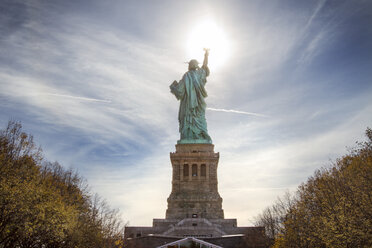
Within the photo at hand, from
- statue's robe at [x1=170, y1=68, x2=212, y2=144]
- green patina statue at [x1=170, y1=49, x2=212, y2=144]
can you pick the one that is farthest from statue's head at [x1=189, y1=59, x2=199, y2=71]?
statue's robe at [x1=170, y1=68, x2=212, y2=144]

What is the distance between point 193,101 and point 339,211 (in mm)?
42423

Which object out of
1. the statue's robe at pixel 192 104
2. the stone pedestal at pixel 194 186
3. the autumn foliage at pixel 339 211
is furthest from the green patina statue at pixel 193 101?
the autumn foliage at pixel 339 211

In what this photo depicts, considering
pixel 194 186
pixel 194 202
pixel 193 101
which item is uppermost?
pixel 193 101

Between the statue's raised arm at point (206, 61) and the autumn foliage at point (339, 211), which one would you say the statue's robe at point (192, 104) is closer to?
the statue's raised arm at point (206, 61)

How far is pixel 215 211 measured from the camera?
170 feet

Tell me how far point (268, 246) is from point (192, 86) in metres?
35.7

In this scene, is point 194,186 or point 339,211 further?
point 194,186

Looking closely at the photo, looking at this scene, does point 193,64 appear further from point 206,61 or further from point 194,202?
point 194,202

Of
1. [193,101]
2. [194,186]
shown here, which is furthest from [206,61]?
[194,186]

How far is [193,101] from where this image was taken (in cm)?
6316

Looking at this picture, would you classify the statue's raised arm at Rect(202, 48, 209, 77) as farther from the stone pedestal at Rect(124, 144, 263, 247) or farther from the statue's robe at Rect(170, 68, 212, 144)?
the stone pedestal at Rect(124, 144, 263, 247)

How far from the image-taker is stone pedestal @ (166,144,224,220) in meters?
51.6

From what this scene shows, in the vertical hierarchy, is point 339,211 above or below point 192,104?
below

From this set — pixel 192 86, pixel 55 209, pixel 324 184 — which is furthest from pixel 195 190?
pixel 55 209
